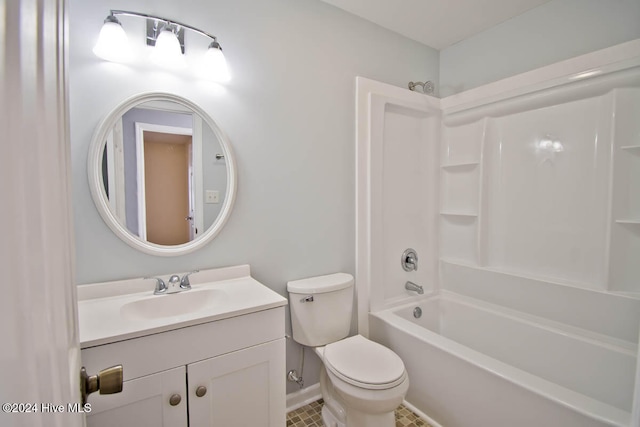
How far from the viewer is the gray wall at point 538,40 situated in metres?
1.64

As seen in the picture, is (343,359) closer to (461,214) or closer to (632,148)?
(461,214)

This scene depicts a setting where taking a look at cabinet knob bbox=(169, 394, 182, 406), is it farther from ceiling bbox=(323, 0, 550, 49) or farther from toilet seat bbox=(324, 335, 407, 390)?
ceiling bbox=(323, 0, 550, 49)

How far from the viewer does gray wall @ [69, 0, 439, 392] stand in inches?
49.7

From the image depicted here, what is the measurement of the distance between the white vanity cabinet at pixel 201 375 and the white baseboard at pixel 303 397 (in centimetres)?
53

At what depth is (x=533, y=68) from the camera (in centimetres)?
196

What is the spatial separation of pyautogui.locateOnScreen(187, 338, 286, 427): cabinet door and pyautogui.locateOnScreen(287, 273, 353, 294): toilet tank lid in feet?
1.33

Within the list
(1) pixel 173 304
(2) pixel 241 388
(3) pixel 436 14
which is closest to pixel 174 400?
(2) pixel 241 388

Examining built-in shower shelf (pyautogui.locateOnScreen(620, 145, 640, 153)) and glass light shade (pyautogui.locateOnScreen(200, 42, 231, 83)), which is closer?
glass light shade (pyautogui.locateOnScreen(200, 42, 231, 83))

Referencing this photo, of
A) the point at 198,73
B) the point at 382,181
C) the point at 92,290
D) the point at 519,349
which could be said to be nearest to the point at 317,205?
the point at 382,181

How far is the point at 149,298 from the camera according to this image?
1.29 metres

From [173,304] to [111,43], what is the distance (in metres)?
1.18

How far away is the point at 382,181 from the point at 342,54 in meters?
0.91

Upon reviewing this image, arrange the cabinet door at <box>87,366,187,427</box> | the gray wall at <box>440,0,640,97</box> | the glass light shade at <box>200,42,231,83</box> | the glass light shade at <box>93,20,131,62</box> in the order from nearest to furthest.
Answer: the cabinet door at <box>87,366,187,427</box>
the glass light shade at <box>93,20,131,62</box>
the glass light shade at <box>200,42,231,83</box>
the gray wall at <box>440,0,640,97</box>

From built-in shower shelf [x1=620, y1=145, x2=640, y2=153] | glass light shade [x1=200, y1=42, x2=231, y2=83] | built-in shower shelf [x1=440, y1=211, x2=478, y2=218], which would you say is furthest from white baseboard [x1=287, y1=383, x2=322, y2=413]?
built-in shower shelf [x1=620, y1=145, x2=640, y2=153]
